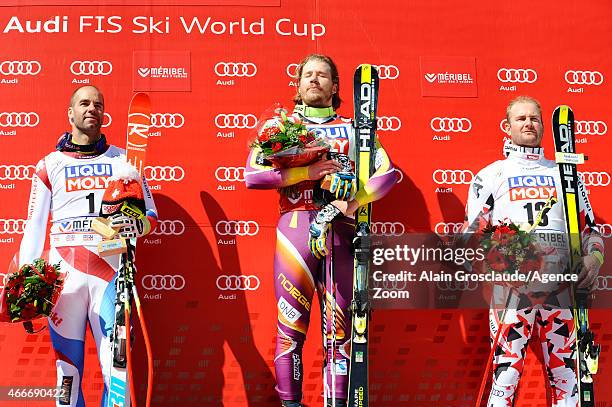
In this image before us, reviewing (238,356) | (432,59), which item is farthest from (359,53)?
(238,356)

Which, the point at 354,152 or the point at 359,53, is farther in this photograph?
the point at 359,53

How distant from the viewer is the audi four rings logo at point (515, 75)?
19.1 feet

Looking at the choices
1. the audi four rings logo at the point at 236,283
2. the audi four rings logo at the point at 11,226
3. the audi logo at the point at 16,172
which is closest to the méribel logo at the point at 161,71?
the audi logo at the point at 16,172

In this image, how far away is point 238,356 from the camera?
534 centimetres

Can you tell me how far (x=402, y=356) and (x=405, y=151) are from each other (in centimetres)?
140

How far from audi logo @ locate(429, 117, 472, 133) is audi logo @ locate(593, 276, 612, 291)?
140 cm

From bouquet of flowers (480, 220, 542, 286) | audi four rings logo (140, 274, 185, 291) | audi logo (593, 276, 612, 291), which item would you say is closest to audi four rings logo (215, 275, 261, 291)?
audi four rings logo (140, 274, 185, 291)

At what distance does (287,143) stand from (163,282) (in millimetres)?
1501

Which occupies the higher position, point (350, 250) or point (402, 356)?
point (350, 250)

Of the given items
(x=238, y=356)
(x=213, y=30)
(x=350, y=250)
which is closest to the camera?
(x=350, y=250)

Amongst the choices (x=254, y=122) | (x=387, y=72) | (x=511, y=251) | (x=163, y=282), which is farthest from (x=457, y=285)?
(x=163, y=282)

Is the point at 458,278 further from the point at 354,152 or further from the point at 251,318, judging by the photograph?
the point at 251,318

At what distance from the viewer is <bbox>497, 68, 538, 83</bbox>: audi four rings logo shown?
19.1 feet

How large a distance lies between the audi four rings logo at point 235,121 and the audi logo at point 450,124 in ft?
4.11
